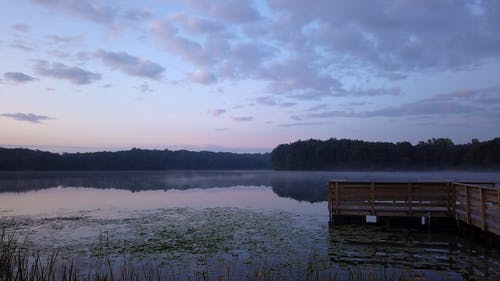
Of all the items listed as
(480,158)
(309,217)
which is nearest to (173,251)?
(309,217)

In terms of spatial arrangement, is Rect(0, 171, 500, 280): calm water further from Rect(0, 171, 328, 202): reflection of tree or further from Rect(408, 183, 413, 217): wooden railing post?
Rect(0, 171, 328, 202): reflection of tree

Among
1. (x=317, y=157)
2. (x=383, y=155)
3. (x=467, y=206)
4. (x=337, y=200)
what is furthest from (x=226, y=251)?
(x=317, y=157)

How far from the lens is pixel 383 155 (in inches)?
4508

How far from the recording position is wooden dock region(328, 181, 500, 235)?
16766 mm

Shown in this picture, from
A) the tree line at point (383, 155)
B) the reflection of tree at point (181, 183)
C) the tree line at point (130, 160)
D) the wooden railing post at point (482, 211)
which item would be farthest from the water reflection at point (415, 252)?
the tree line at point (130, 160)

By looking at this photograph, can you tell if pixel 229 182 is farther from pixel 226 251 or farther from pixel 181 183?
pixel 226 251

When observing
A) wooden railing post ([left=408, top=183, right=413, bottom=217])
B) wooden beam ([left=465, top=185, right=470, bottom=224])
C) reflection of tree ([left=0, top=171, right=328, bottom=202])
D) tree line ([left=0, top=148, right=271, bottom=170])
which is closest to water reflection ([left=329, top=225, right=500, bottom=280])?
wooden beam ([left=465, top=185, right=470, bottom=224])

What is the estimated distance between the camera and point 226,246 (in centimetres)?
1395

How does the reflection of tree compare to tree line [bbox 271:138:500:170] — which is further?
tree line [bbox 271:138:500:170]

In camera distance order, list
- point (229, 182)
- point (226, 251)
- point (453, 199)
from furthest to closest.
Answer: point (229, 182) < point (453, 199) < point (226, 251)

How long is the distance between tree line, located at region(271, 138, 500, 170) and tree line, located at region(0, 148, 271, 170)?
26154 mm

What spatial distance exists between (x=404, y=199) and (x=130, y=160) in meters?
117

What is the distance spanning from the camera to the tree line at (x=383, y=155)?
95875mm

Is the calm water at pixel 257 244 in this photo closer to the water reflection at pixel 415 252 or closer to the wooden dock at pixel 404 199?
the water reflection at pixel 415 252
